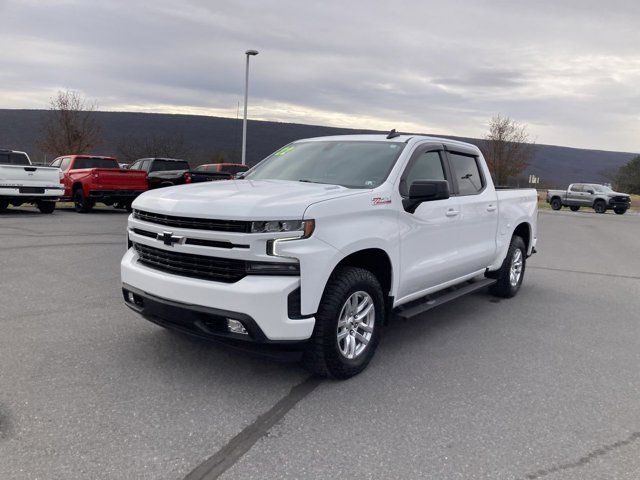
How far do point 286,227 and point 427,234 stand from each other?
1740mm

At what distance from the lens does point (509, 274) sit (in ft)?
22.7

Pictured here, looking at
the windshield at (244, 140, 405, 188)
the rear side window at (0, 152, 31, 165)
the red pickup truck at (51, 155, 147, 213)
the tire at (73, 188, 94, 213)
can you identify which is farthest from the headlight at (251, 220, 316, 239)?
the tire at (73, 188, 94, 213)

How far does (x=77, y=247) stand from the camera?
10.0 meters

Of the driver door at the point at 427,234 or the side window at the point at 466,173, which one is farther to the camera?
the side window at the point at 466,173

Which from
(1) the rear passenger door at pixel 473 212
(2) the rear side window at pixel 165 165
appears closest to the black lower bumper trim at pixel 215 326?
(1) the rear passenger door at pixel 473 212

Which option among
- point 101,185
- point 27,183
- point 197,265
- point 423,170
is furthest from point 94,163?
point 197,265

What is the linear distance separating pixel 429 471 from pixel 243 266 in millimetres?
1664

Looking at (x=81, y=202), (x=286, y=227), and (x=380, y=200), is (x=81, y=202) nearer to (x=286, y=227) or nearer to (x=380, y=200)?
(x=380, y=200)

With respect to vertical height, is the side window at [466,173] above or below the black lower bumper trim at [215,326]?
above

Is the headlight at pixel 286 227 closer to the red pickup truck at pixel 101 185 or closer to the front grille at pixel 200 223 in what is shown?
the front grille at pixel 200 223

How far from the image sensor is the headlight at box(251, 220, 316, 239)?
3.58 meters

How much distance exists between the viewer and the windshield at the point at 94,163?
1841 centimetres

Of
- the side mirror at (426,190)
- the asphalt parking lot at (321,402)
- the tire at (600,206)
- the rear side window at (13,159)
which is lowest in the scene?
the tire at (600,206)

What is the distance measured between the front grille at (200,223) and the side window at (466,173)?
9.32 ft
